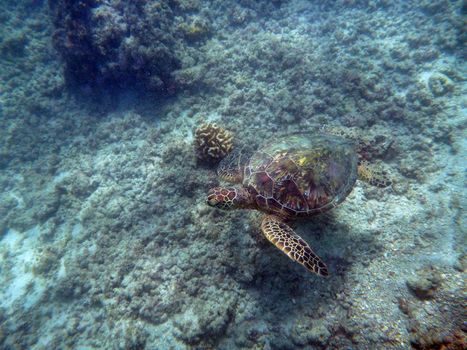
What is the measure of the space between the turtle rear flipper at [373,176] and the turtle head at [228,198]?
194cm

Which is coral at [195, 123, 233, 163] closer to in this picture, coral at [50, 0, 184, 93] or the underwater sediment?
the underwater sediment

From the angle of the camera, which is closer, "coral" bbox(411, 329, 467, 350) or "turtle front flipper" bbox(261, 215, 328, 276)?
"coral" bbox(411, 329, 467, 350)

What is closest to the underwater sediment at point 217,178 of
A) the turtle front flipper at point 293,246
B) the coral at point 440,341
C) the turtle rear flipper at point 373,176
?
the coral at point 440,341

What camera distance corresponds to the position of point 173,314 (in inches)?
157

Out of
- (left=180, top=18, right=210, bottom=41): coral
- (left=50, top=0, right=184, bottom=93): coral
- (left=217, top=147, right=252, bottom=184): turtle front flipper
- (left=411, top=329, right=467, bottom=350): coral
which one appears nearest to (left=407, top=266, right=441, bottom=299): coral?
(left=411, top=329, right=467, bottom=350): coral

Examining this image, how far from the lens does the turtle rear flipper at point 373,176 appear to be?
13.4 ft

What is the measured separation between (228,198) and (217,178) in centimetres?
122

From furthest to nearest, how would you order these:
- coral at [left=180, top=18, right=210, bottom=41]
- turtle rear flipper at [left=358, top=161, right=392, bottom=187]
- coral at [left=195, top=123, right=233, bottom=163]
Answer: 1. coral at [left=180, top=18, right=210, bottom=41]
2. coral at [left=195, top=123, right=233, bottom=163]
3. turtle rear flipper at [left=358, top=161, right=392, bottom=187]

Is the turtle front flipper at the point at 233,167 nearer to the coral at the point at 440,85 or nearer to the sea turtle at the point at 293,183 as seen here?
the sea turtle at the point at 293,183

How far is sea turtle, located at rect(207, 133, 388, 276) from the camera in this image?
3639mm

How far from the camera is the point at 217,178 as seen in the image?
488 centimetres

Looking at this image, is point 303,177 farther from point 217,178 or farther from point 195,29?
point 195,29

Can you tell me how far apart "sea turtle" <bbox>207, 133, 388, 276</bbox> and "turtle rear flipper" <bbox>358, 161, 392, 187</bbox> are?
17 millimetres

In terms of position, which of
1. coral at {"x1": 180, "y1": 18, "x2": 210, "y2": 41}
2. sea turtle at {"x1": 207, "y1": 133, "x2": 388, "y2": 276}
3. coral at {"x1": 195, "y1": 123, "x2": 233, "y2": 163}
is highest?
coral at {"x1": 180, "y1": 18, "x2": 210, "y2": 41}
